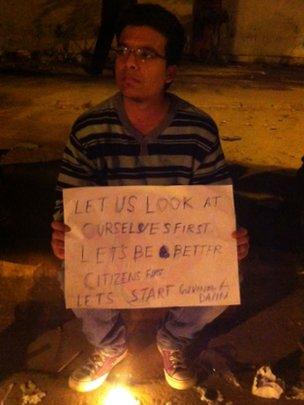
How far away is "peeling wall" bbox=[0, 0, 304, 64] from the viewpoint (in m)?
10.2

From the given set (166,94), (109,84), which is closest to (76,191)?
(166,94)

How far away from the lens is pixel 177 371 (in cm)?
240

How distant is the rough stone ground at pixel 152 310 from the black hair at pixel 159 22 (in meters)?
1.50

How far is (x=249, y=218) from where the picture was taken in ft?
11.8

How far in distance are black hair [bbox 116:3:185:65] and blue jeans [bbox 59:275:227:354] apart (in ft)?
3.80

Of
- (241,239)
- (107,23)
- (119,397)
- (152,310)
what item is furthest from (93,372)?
(107,23)

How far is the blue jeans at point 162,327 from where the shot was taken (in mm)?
2301

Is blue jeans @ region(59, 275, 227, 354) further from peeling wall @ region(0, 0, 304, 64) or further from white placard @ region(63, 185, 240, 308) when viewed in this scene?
peeling wall @ region(0, 0, 304, 64)

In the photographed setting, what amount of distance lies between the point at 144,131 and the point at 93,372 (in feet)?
4.03

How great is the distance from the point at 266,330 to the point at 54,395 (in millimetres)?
1273

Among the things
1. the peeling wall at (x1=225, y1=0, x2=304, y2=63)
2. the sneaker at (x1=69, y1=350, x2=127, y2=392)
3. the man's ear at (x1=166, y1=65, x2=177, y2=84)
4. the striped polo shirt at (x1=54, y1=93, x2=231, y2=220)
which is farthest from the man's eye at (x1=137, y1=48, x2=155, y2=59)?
the peeling wall at (x1=225, y1=0, x2=304, y2=63)

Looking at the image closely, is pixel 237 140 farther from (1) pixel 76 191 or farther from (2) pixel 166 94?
(1) pixel 76 191

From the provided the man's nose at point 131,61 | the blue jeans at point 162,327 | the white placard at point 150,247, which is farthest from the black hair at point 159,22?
the blue jeans at point 162,327

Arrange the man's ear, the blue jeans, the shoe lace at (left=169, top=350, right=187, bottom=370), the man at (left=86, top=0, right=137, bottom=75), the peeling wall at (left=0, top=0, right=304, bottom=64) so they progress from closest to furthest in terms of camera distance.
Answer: the man's ear
the blue jeans
the shoe lace at (left=169, top=350, right=187, bottom=370)
the man at (left=86, top=0, right=137, bottom=75)
the peeling wall at (left=0, top=0, right=304, bottom=64)
